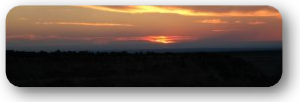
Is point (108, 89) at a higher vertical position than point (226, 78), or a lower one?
higher

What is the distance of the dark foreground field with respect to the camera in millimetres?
14203

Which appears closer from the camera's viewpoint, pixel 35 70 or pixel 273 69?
pixel 35 70

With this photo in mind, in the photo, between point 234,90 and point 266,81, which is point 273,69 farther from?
point 234,90

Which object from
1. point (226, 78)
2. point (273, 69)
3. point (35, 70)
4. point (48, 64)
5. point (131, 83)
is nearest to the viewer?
point (131, 83)

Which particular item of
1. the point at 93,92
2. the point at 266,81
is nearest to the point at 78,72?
the point at 266,81

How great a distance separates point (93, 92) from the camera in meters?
3.50

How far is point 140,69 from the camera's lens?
16.2m

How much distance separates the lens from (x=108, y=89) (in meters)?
3.47

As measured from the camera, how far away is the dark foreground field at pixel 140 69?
14.2 metres

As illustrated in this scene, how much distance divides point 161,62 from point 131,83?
5.26 meters
